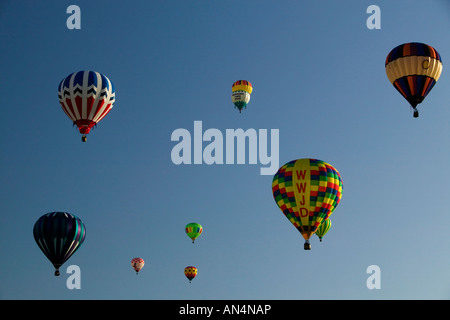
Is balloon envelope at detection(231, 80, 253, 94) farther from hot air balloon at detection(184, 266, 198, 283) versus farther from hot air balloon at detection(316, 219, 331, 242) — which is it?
hot air balloon at detection(184, 266, 198, 283)

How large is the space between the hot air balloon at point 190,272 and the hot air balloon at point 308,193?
31.7 m

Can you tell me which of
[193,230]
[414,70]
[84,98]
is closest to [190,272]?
[193,230]

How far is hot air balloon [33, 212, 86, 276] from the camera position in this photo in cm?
4047

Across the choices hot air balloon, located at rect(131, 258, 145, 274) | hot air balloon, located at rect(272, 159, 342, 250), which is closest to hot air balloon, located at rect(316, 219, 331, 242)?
hot air balloon, located at rect(272, 159, 342, 250)

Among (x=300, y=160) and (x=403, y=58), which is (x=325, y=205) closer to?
(x=300, y=160)

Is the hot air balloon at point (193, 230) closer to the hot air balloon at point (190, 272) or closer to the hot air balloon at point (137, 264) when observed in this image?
the hot air balloon at point (190, 272)

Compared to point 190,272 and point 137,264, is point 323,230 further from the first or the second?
point 137,264

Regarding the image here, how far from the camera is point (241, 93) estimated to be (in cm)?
6138

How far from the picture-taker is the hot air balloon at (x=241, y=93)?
6106cm

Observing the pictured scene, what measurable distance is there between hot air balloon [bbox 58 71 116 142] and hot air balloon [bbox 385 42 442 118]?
17193 millimetres

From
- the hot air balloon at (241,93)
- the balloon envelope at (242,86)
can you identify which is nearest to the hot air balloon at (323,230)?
the hot air balloon at (241,93)
